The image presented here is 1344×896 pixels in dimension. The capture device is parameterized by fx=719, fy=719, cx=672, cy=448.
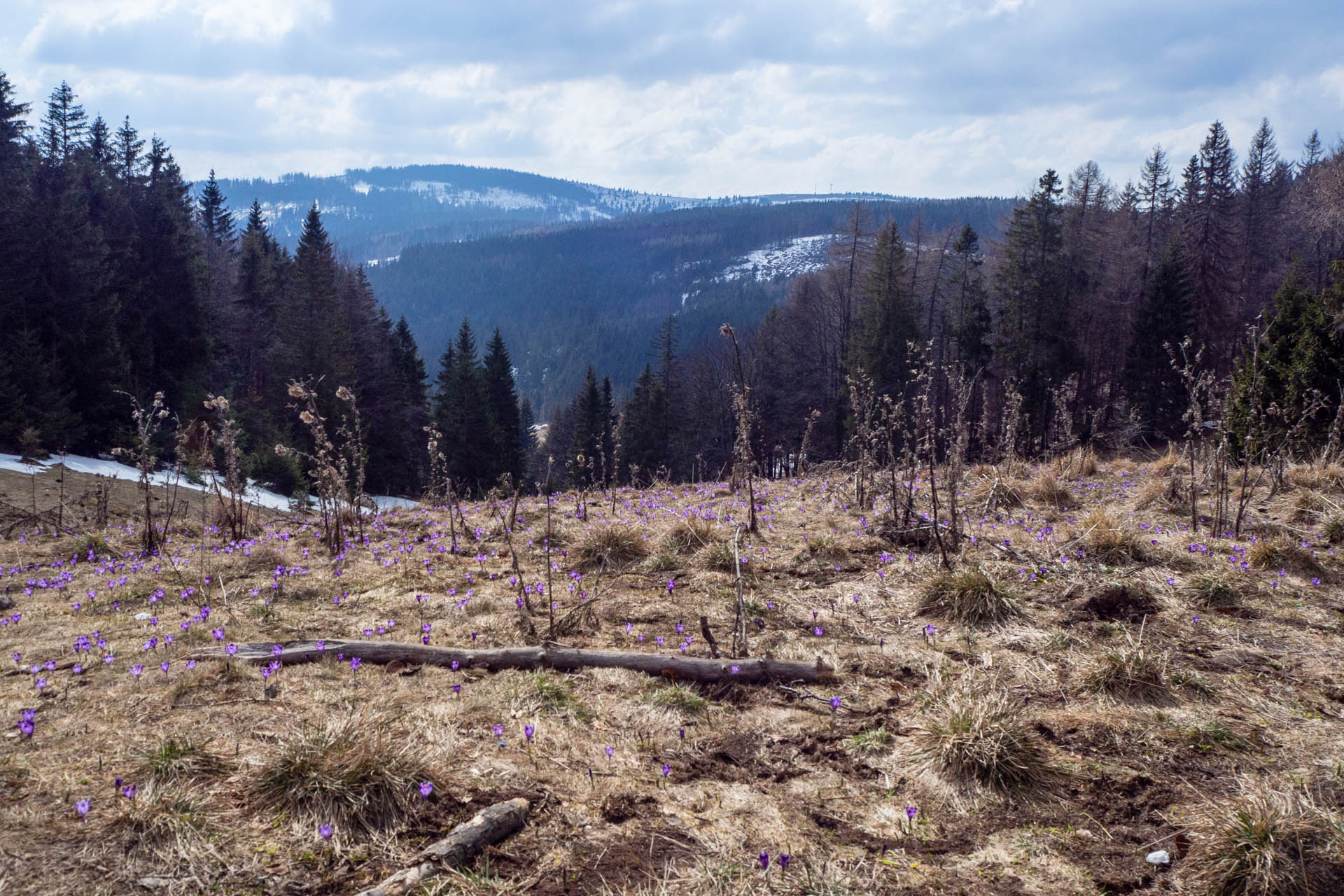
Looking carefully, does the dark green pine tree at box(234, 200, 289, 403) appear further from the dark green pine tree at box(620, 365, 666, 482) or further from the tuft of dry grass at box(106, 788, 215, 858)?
the tuft of dry grass at box(106, 788, 215, 858)

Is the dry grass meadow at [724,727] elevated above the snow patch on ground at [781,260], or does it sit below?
below

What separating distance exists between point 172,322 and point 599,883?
34.6m

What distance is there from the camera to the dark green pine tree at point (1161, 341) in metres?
26.2

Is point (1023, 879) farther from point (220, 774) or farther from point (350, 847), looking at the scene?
point (220, 774)

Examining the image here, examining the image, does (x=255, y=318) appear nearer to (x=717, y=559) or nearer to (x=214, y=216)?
(x=214, y=216)

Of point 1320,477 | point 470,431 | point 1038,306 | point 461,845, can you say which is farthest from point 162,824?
point 470,431

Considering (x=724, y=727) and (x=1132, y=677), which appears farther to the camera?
(x=1132, y=677)

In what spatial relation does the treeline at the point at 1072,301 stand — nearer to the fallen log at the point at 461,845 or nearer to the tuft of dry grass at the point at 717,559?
the tuft of dry grass at the point at 717,559

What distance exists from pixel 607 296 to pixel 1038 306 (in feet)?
521

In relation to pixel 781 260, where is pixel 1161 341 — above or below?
below

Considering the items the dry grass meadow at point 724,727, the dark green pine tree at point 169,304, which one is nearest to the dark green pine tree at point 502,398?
the dark green pine tree at point 169,304

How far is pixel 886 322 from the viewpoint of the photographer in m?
33.5

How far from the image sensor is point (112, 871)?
2.10 m

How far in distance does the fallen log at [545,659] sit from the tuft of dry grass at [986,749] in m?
0.84
